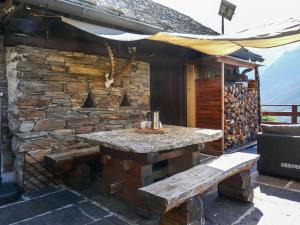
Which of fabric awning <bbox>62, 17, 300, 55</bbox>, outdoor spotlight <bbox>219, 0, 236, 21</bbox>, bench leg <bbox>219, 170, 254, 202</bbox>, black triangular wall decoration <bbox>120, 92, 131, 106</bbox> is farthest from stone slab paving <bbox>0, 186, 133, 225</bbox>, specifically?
outdoor spotlight <bbox>219, 0, 236, 21</bbox>

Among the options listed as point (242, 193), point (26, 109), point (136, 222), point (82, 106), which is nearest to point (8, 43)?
point (26, 109)

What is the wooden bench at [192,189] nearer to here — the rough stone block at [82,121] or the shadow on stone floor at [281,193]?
the shadow on stone floor at [281,193]

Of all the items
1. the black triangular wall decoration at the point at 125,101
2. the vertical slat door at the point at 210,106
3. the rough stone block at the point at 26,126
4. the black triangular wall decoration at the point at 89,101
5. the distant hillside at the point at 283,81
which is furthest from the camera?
the distant hillside at the point at 283,81

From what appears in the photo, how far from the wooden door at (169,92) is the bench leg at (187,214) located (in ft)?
12.6

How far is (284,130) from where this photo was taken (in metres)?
3.77

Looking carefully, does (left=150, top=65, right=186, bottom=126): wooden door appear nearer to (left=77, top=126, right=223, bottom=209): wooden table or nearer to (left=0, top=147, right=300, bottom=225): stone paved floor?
(left=77, top=126, right=223, bottom=209): wooden table

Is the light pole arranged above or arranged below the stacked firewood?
above

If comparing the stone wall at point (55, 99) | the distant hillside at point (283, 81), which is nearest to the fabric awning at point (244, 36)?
the stone wall at point (55, 99)

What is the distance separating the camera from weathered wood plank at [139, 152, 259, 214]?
6.21 ft

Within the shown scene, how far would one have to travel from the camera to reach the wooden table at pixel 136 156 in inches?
102

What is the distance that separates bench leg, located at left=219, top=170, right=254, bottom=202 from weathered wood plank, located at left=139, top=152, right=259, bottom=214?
120 millimetres

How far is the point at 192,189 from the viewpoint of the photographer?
6.78 feet

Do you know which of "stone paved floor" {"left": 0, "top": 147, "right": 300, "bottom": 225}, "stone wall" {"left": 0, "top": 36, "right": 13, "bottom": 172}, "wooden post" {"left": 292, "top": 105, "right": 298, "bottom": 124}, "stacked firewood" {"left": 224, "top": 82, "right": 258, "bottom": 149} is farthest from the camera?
"wooden post" {"left": 292, "top": 105, "right": 298, "bottom": 124}

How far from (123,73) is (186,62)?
2.00 meters
